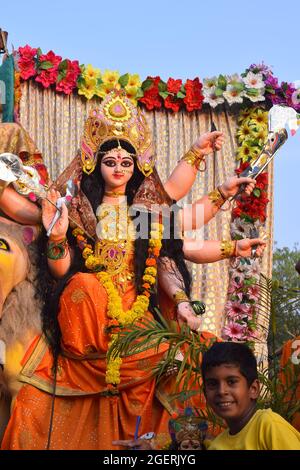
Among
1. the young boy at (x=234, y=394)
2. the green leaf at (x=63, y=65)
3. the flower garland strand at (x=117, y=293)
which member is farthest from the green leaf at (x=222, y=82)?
the young boy at (x=234, y=394)

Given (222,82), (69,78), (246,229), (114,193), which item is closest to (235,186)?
(114,193)

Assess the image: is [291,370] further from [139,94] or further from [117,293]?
[139,94]

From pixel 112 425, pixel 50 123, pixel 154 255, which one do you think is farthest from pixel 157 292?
pixel 50 123

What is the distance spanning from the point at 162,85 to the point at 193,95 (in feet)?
0.95

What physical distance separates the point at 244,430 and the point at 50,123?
491cm

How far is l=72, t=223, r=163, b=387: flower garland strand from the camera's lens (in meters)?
5.63

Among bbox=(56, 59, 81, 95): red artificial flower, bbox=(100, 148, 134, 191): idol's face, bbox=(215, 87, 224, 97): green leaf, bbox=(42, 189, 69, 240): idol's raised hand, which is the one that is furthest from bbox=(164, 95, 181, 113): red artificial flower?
bbox=(42, 189, 69, 240): idol's raised hand

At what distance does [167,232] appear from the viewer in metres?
6.36

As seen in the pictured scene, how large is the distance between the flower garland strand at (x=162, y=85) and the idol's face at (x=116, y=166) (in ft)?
4.61

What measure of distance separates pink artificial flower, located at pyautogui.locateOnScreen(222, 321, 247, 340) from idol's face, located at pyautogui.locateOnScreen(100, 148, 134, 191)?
5.26 ft

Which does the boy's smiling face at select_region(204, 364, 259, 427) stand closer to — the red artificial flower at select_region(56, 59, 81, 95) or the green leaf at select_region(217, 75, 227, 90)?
the red artificial flower at select_region(56, 59, 81, 95)

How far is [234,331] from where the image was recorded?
23.2 ft

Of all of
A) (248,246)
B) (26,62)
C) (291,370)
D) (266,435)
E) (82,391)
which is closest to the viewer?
(266,435)

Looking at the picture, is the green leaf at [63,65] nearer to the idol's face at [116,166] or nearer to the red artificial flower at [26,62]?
the red artificial flower at [26,62]
